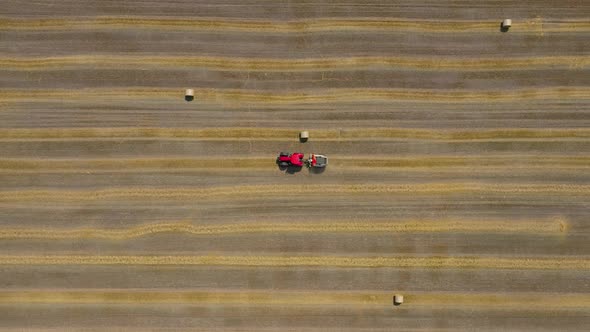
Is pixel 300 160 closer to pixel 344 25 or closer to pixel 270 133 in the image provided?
pixel 270 133

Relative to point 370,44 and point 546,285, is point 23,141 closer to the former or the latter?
point 370,44

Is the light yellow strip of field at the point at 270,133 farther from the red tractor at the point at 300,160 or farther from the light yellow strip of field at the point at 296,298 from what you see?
the light yellow strip of field at the point at 296,298

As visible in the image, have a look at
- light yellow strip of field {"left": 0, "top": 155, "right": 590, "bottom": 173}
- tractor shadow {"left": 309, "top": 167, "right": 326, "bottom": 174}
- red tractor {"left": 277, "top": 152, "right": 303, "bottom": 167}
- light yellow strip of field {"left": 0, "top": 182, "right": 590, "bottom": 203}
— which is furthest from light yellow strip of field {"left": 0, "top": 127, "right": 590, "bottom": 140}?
→ light yellow strip of field {"left": 0, "top": 182, "right": 590, "bottom": 203}

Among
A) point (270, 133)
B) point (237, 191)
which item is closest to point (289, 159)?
point (270, 133)

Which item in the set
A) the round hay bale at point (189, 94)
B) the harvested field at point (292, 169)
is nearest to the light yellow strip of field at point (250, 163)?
the harvested field at point (292, 169)

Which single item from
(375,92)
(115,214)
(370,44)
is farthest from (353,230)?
(115,214)
